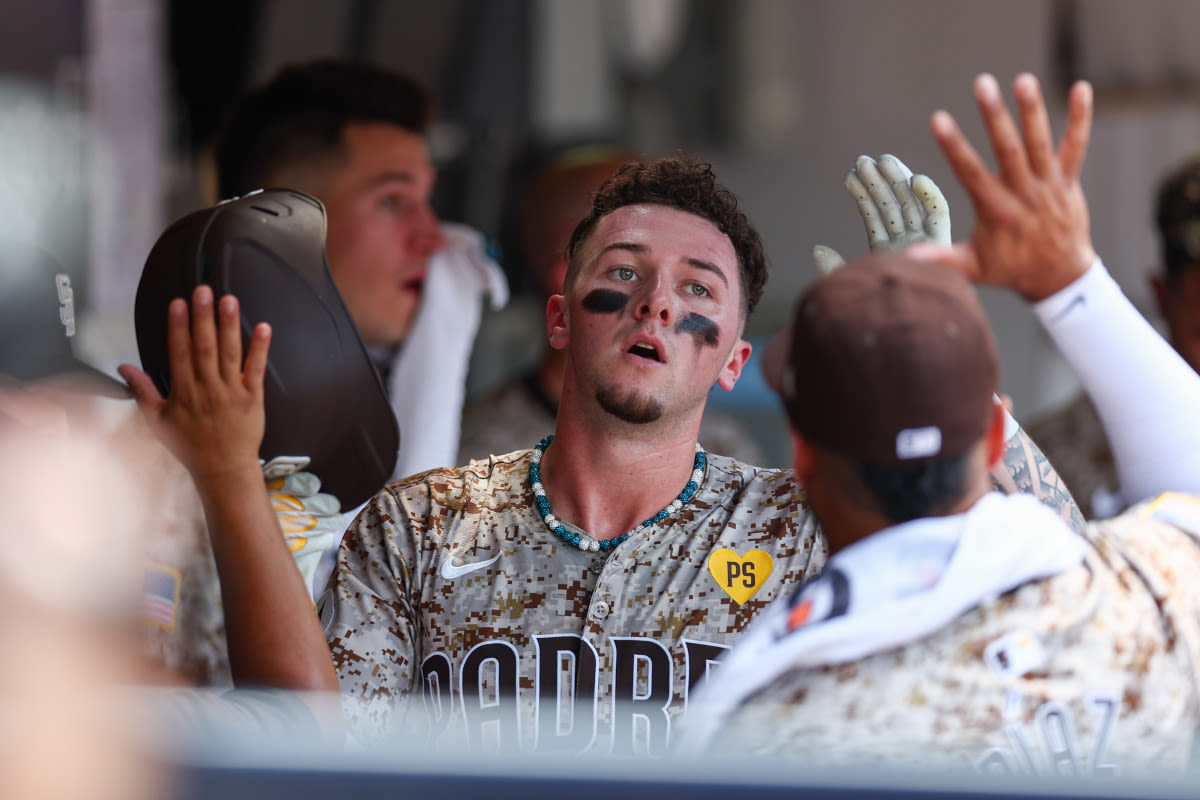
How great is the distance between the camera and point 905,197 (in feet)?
4.27

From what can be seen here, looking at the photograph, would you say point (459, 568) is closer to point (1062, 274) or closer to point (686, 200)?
point (686, 200)

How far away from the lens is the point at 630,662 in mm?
1361

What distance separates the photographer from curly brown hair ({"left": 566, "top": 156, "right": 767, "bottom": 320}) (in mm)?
1479

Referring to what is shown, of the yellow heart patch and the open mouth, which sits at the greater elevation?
the open mouth

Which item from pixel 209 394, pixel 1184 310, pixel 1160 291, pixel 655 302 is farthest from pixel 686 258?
pixel 1160 291

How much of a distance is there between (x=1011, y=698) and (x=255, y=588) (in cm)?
77

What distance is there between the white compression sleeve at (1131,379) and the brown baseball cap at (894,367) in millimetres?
131

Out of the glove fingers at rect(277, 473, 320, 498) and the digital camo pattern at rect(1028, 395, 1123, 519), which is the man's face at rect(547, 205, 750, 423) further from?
the digital camo pattern at rect(1028, 395, 1123, 519)

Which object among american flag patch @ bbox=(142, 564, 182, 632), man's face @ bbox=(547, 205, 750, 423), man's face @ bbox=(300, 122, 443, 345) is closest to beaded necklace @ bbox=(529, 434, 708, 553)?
man's face @ bbox=(547, 205, 750, 423)

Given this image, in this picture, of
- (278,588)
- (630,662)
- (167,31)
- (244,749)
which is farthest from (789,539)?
(167,31)

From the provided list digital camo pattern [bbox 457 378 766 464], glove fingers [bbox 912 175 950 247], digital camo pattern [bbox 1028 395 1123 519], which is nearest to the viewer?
glove fingers [bbox 912 175 950 247]

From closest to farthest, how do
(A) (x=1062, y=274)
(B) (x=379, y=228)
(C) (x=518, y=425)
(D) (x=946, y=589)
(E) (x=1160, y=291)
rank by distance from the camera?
(D) (x=946, y=589)
(A) (x=1062, y=274)
(B) (x=379, y=228)
(E) (x=1160, y=291)
(C) (x=518, y=425)

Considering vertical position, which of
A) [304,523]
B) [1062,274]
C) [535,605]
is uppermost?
[1062,274]

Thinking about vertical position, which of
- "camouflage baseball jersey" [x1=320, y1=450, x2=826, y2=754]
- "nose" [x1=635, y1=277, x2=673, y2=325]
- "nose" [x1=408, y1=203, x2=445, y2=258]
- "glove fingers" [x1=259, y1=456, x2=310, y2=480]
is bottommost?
"camouflage baseball jersey" [x1=320, y1=450, x2=826, y2=754]
